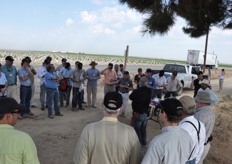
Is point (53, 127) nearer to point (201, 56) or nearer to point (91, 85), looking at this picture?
point (91, 85)

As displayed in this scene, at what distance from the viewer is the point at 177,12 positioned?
812cm

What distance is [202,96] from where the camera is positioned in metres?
4.12

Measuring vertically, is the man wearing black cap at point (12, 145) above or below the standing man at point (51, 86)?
above

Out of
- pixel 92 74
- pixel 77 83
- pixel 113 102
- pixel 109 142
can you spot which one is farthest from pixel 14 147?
pixel 92 74

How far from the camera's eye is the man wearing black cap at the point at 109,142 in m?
2.65

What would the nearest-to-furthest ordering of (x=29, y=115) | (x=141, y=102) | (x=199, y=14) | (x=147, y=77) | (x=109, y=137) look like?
(x=109, y=137)
(x=141, y=102)
(x=199, y=14)
(x=29, y=115)
(x=147, y=77)

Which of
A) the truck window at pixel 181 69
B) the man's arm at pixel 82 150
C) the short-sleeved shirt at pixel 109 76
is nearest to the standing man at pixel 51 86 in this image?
the short-sleeved shirt at pixel 109 76

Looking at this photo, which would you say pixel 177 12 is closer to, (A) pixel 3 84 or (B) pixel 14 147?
(A) pixel 3 84

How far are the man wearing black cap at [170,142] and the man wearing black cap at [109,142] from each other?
211 mm

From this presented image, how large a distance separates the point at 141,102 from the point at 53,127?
290 cm

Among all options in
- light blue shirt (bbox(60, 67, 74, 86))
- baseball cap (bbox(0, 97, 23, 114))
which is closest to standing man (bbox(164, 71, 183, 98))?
light blue shirt (bbox(60, 67, 74, 86))

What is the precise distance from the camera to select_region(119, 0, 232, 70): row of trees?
25.3 ft

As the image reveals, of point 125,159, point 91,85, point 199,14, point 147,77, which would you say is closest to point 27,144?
point 125,159

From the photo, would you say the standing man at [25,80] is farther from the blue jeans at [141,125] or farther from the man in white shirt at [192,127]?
the man in white shirt at [192,127]
